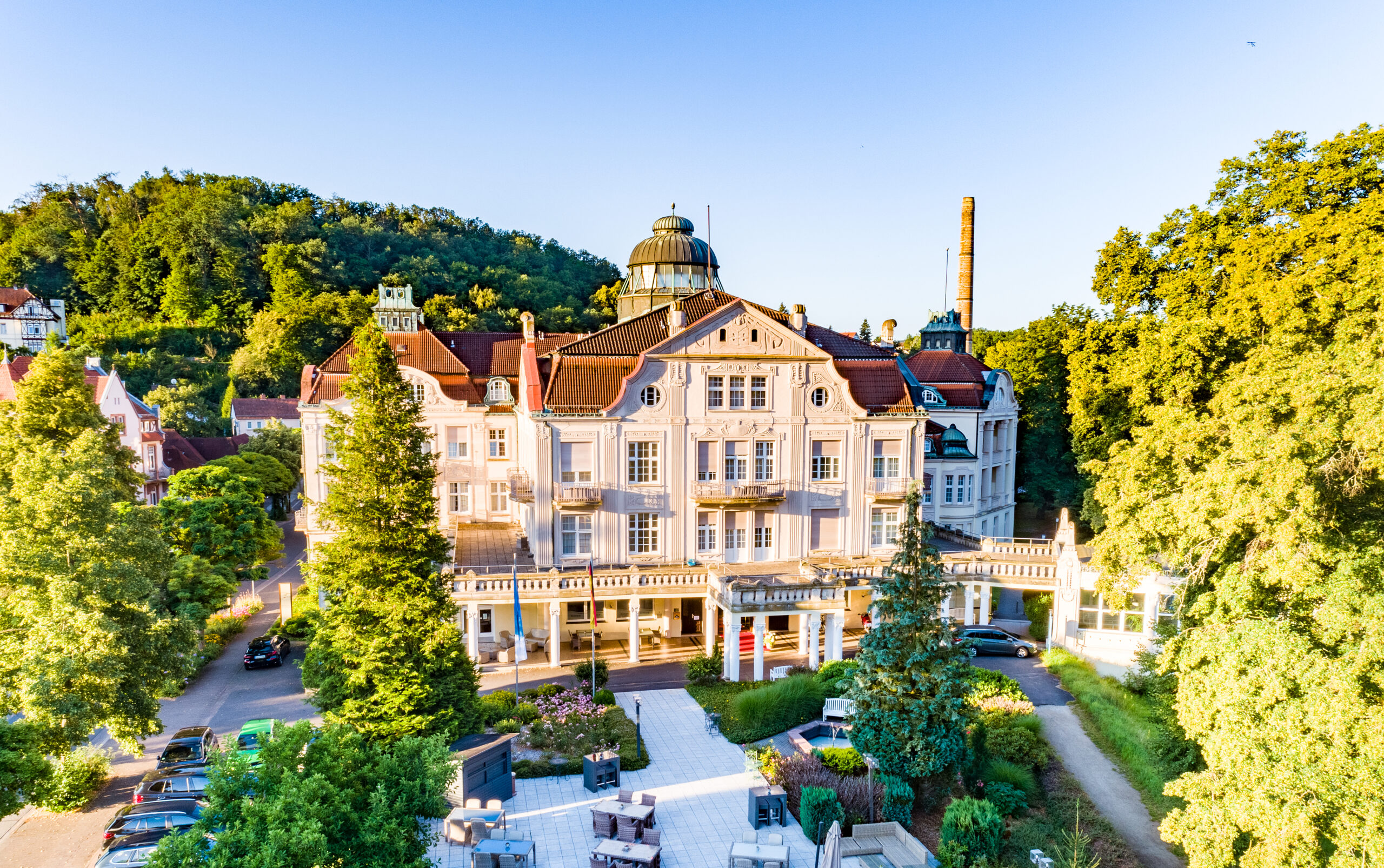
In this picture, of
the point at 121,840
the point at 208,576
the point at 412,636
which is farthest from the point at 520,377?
the point at 121,840

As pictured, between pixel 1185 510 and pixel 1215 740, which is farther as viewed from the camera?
pixel 1185 510

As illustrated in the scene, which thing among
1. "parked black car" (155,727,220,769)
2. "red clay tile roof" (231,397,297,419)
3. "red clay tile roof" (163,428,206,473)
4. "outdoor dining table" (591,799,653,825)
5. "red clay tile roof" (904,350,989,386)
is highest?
"red clay tile roof" (904,350,989,386)

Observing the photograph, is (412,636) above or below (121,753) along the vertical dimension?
above

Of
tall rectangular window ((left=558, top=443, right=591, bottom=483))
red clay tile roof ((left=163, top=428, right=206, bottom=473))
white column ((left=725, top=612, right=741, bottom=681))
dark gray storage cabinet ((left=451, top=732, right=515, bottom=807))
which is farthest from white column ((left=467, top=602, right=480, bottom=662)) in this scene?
red clay tile roof ((left=163, top=428, right=206, bottom=473))

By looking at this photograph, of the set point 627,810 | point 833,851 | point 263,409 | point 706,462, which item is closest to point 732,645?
point 706,462

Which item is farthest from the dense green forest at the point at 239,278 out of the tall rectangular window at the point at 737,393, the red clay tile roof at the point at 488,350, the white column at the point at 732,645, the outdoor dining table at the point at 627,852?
the outdoor dining table at the point at 627,852

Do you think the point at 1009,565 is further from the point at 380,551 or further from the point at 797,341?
the point at 380,551

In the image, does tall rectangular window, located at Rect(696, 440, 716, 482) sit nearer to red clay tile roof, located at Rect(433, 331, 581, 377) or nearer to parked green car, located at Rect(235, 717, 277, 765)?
red clay tile roof, located at Rect(433, 331, 581, 377)
